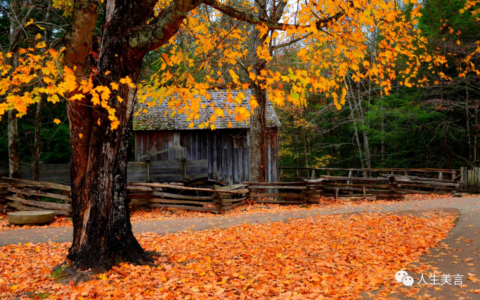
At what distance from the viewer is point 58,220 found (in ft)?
38.7

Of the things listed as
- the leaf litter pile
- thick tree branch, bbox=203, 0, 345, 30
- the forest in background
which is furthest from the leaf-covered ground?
thick tree branch, bbox=203, 0, 345, 30

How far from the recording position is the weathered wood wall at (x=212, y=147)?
1681 centimetres

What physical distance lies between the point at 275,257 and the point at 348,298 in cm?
207

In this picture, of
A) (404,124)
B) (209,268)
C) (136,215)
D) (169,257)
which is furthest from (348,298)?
(404,124)

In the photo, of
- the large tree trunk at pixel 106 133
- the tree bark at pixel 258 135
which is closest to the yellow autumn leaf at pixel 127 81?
the large tree trunk at pixel 106 133

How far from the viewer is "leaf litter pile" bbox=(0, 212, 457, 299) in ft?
16.5

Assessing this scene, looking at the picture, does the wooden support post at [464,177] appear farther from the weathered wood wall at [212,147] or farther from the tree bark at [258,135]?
the tree bark at [258,135]

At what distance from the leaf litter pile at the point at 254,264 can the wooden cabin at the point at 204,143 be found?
786 cm

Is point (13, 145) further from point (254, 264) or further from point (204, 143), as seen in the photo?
point (254, 264)

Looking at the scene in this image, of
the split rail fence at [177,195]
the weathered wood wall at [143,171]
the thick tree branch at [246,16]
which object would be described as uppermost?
the thick tree branch at [246,16]

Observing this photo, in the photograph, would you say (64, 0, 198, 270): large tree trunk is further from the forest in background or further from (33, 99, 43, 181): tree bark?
the forest in background

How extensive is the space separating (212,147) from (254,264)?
1109cm

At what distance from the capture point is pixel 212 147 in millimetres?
17031

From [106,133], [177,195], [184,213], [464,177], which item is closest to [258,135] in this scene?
[177,195]
